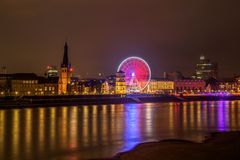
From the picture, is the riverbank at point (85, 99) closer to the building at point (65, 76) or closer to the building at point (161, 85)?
the building at point (65, 76)

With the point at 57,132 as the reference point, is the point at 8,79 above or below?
above

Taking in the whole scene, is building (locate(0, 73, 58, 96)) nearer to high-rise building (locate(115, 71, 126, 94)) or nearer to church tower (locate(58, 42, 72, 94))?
church tower (locate(58, 42, 72, 94))

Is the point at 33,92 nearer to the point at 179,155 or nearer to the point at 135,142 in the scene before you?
the point at 135,142

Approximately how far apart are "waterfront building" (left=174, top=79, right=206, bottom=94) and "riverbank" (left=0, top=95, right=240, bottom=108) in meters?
39.6

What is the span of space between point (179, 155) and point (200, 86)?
15318 centimetres

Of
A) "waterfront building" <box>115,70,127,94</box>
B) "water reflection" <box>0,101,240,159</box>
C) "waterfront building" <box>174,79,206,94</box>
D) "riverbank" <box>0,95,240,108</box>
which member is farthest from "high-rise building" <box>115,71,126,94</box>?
"water reflection" <box>0,101,240,159</box>

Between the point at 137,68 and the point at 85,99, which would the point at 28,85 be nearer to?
the point at 85,99

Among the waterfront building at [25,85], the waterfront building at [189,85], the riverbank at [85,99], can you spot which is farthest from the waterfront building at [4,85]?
the waterfront building at [189,85]

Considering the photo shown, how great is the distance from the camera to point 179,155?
22672mm

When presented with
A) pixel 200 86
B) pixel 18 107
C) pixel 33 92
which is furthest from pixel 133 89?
pixel 200 86

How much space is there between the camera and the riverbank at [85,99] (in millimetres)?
82994

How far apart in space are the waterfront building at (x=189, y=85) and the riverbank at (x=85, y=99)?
130ft

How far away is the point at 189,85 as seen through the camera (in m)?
171

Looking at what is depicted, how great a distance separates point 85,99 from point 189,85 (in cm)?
8280
